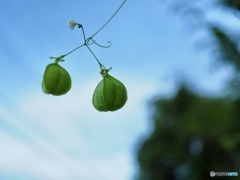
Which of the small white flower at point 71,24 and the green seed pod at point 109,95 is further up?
the small white flower at point 71,24

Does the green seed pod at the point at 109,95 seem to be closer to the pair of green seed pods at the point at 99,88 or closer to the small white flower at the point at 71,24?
the pair of green seed pods at the point at 99,88

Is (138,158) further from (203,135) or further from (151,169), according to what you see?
(203,135)

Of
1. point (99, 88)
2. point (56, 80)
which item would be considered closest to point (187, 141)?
point (99, 88)

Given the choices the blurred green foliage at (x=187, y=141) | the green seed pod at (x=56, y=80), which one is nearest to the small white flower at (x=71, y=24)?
the green seed pod at (x=56, y=80)

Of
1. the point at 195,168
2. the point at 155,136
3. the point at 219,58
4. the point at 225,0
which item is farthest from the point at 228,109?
the point at 225,0

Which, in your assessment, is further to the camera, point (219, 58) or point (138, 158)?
point (138, 158)

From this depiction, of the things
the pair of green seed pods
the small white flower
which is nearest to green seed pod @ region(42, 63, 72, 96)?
the pair of green seed pods
